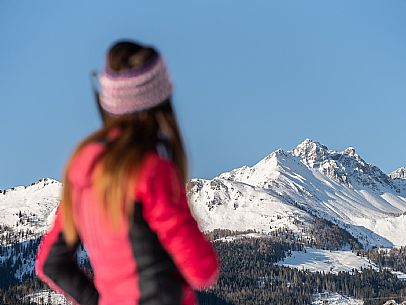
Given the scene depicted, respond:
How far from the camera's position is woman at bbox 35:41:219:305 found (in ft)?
10.1

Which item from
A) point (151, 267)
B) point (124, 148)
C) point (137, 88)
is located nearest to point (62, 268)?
point (151, 267)

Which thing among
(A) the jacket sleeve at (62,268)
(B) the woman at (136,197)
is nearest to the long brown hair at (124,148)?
(B) the woman at (136,197)

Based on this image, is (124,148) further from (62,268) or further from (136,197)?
(62,268)

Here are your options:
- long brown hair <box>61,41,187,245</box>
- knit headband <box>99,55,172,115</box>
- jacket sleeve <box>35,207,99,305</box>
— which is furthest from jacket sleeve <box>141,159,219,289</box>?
jacket sleeve <box>35,207,99,305</box>

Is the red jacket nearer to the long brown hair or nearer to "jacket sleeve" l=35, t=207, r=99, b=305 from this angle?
the long brown hair

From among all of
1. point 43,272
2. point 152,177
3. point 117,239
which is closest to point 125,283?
point 117,239

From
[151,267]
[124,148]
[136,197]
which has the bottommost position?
[151,267]

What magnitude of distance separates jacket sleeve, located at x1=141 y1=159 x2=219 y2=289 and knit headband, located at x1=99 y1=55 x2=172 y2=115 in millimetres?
462

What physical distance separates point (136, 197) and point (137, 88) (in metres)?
0.62

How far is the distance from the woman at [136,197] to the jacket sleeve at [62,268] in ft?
0.45

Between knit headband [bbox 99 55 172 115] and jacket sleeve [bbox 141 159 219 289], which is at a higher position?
knit headband [bbox 99 55 172 115]

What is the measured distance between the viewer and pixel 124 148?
126 inches

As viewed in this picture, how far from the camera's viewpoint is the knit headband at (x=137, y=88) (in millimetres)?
3436

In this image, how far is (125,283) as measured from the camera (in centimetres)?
320
